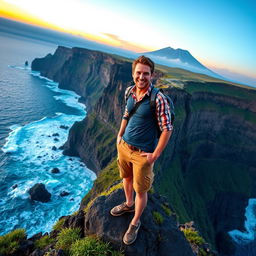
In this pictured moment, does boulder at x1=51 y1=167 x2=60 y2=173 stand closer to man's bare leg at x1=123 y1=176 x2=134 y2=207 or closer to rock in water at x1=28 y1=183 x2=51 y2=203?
rock in water at x1=28 y1=183 x2=51 y2=203

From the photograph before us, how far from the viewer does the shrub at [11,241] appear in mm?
8529

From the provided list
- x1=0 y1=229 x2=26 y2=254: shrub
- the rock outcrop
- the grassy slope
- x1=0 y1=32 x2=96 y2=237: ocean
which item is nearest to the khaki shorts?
the rock outcrop

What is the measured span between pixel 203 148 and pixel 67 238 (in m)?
77.1

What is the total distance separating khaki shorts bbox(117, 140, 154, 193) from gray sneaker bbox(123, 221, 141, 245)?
1.80m

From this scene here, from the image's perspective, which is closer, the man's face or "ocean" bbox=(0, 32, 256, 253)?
the man's face

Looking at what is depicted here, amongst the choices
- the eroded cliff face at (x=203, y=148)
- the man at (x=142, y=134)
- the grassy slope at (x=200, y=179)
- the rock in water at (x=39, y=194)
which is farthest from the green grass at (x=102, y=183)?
the man at (x=142, y=134)

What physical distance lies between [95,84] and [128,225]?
6219 inches

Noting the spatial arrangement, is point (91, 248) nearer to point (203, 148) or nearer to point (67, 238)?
point (67, 238)

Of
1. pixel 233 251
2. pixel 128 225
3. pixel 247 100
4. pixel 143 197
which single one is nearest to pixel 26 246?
pixel 128 225

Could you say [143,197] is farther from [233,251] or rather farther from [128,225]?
[233,251]

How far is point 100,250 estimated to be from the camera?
6668mm

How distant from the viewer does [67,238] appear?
7.54 m

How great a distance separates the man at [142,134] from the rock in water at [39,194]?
45480mm

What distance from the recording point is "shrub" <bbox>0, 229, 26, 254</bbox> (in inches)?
336
